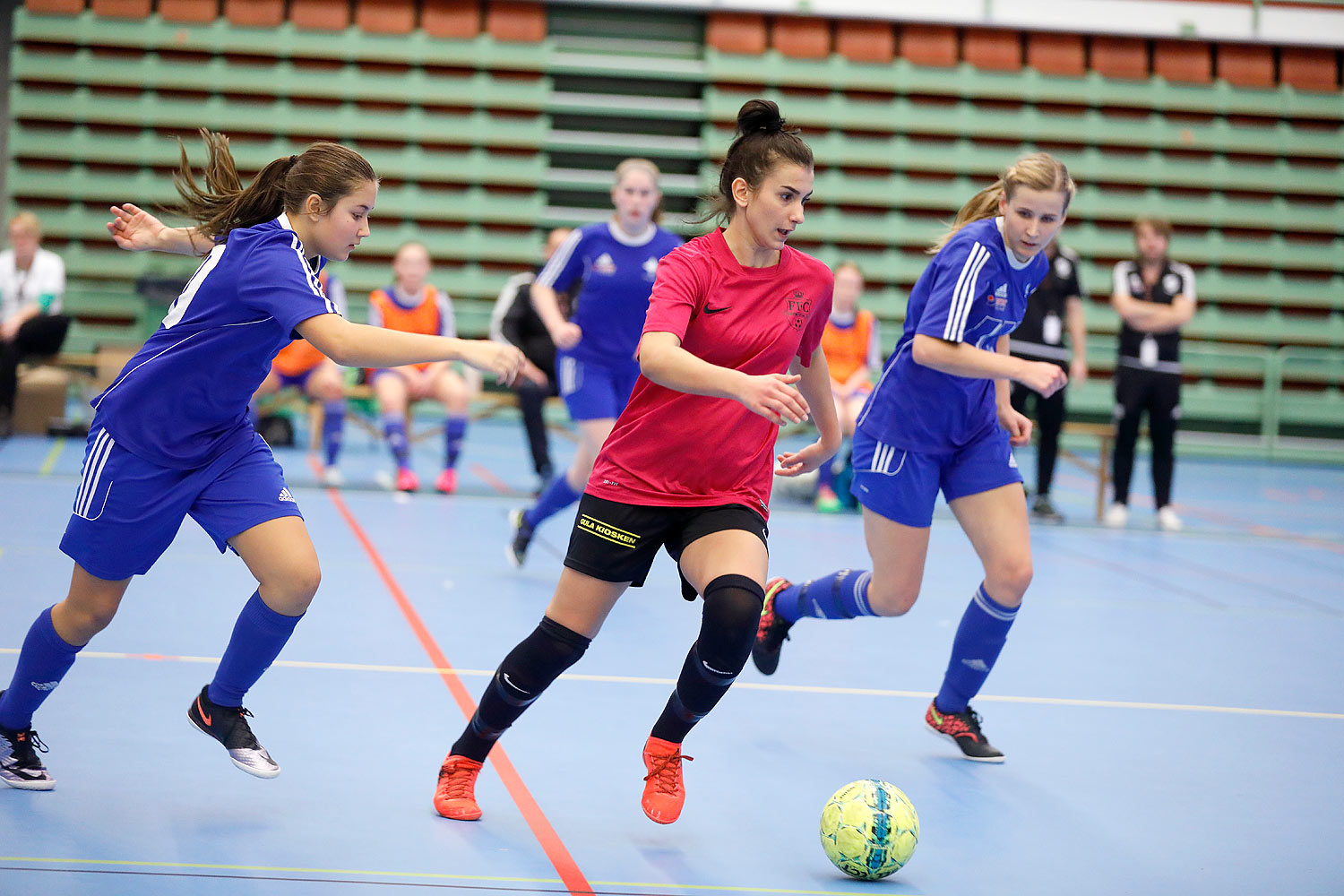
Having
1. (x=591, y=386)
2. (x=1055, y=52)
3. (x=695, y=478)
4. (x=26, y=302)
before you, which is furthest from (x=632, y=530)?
(x=1055, y=52)

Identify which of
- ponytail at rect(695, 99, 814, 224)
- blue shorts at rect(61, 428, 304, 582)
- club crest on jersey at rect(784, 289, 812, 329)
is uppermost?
ponytail at rect(695, 99, 814, 224)

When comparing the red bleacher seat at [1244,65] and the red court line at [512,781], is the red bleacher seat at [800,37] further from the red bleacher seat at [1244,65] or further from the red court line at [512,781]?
the red court line at [512,781]

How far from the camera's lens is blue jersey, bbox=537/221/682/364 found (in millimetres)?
5262

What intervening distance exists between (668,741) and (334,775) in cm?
78

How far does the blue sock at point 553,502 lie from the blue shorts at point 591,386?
0.31 meters

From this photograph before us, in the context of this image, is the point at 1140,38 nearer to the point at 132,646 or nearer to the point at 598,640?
the point at 598,640

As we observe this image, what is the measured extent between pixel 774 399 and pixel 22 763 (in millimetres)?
1734

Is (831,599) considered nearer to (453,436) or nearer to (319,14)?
(453,436)

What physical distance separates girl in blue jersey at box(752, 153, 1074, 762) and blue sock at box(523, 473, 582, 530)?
212 centimetres

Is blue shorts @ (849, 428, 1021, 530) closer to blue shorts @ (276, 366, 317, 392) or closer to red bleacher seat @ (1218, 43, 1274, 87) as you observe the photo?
blue shorts @ (276, 366, 317, 392)

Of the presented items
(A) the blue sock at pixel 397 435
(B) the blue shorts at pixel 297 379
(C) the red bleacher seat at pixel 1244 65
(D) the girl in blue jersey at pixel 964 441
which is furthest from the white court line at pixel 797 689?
(C) the red bleacher seat at pixel 1244 65

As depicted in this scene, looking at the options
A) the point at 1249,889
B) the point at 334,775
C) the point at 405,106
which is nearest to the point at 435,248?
the point at 405,106

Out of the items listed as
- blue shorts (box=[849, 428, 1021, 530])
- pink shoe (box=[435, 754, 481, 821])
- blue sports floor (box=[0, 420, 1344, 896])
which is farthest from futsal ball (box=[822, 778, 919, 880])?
blue shorts (box=[849, 428, 1021, 530])

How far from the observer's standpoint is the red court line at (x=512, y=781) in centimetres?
238
